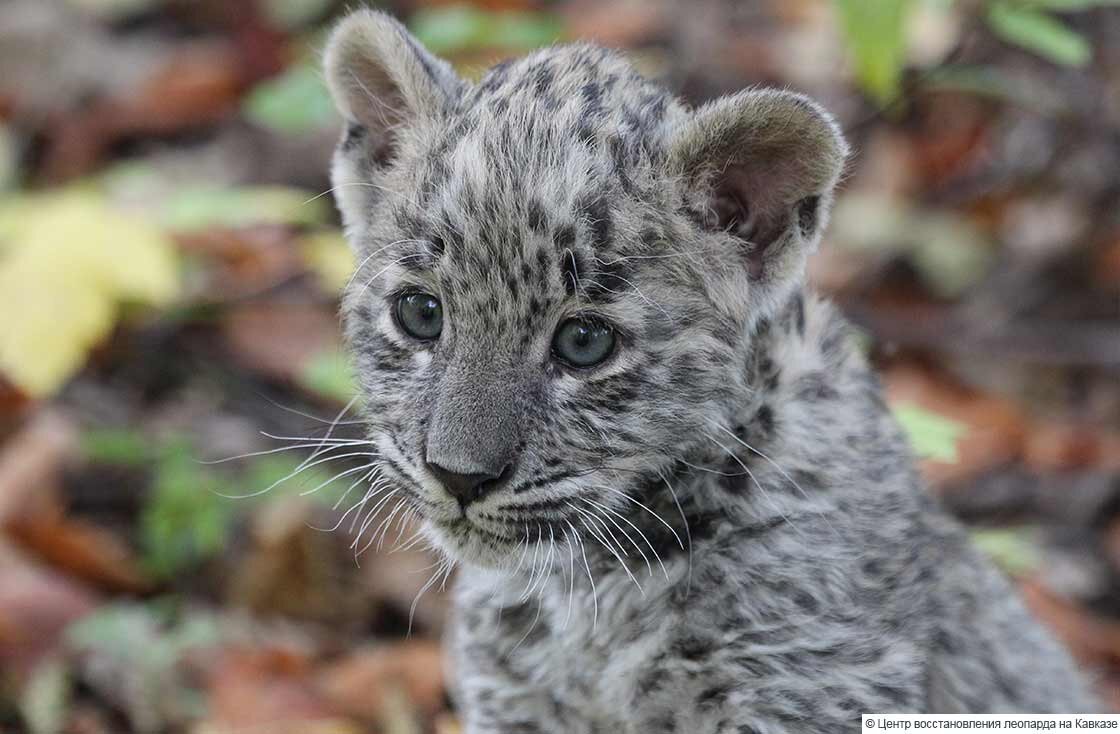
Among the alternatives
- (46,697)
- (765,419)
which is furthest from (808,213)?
(46,697)

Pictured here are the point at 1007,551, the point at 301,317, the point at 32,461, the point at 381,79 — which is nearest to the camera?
the point at 381,79

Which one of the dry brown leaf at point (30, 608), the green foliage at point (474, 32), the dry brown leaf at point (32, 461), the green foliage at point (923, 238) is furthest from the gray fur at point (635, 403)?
the green foliage at point (923, 238)

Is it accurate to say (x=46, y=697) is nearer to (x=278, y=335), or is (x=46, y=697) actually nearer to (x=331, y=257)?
(x=331, y=257)

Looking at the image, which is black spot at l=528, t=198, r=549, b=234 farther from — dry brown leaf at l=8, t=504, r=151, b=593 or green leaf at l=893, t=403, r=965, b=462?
dry brown leaf at l=8, t=504, r=151, b=593

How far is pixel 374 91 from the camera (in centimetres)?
473

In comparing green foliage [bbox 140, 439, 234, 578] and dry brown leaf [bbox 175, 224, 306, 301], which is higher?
dry brown leaf [bbox 175, 224, 306, 301]

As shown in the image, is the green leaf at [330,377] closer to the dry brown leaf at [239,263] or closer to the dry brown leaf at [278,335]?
the dry brown leaf at [278,335]

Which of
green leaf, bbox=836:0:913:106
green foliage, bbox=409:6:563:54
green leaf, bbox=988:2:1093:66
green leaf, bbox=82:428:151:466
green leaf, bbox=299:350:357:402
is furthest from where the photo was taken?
green leaf, bbox=82:428:151:466

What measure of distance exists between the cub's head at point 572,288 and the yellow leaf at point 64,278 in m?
2.81

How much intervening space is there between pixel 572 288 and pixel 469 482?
601 millimetres

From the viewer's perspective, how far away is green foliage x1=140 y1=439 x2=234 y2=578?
7.18m

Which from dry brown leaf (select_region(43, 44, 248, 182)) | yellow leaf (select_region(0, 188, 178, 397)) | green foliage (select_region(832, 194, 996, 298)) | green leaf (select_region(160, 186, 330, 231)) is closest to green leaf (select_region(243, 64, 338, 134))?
green leaf (select_region(160, 186, 330, 231))

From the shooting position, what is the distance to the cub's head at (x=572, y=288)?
398 cm

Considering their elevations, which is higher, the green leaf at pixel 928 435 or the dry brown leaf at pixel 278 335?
the dry brown leaf at pixel 278 335
